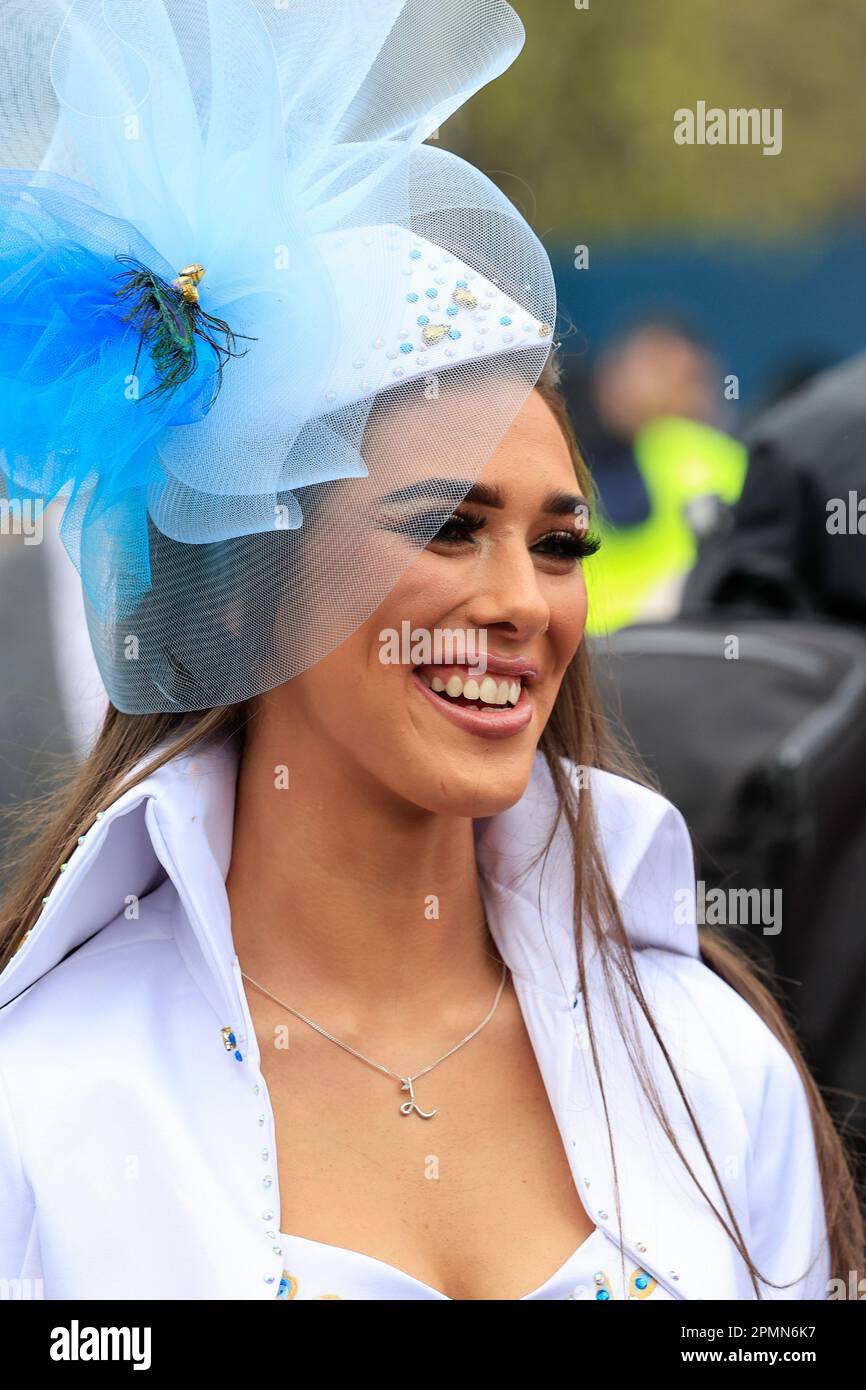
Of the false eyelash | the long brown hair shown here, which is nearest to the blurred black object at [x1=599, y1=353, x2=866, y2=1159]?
the long brown hair

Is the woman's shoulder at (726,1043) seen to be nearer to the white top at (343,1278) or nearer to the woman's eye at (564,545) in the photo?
the white top at (343,1278)

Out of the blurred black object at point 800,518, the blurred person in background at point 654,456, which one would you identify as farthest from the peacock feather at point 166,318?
the blurred person in background at point 654,456

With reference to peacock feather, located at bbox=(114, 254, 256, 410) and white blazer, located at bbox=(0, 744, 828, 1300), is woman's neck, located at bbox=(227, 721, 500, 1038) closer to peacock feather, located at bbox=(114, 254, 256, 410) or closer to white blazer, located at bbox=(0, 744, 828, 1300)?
white blazer, located at bbox=(0, 744, 828, 1300)

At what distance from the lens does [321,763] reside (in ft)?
6.99

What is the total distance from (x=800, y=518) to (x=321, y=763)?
6.31ft

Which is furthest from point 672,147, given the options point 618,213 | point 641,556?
point 641,556

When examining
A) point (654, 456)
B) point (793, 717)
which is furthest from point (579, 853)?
point (654, 456)

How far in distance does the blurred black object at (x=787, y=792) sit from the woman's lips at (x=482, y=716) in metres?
1.24

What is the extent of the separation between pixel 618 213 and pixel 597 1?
4.49ft

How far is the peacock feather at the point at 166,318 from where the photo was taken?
1854 millimetres

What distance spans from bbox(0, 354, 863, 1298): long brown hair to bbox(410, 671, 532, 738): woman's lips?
358mm

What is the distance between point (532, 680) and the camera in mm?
2039

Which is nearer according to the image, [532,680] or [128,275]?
[128,275]
